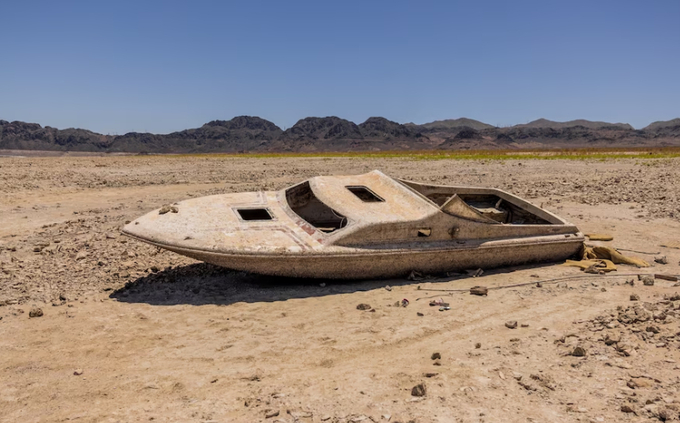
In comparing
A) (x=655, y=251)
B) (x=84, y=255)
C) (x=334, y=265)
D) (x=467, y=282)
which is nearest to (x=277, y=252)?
(x=334, y=265)

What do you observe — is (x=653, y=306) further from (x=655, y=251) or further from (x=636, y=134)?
(x=636, y=134)

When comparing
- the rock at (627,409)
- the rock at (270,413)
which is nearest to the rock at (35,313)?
the rock at (270,413)

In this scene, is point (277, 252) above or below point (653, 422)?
above

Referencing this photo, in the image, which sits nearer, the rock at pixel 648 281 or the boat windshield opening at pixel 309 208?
the rock at pixel 648 281

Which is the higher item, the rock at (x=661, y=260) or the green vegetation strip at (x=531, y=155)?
the green vegetation strip at (x=531, y=155)

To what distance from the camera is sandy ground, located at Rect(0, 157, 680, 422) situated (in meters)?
3.27

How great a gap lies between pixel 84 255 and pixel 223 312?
326 cm

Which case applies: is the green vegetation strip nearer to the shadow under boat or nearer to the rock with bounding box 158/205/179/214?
the shadow under boat

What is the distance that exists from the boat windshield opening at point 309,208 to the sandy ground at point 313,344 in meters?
1.65

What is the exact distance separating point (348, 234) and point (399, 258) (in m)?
0.81

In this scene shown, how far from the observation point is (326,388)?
355cm

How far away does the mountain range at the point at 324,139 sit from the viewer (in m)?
125

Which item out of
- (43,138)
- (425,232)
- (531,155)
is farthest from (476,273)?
(43,138)

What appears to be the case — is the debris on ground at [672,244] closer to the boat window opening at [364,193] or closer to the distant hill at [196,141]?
the boat window opening at [364,193]
